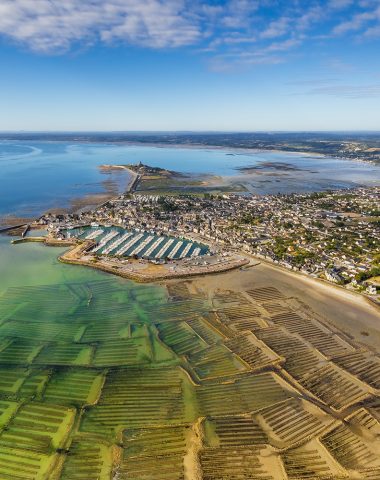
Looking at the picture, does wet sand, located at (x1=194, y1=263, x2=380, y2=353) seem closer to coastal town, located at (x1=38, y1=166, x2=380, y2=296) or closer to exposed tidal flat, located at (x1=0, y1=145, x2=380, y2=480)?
exposed tidal flat, located at (x1=0, y1=145, x2=380, y2=480)

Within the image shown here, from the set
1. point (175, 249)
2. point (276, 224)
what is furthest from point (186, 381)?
point (276, 224)

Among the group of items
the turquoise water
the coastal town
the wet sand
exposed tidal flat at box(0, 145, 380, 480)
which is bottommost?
the turquoise water

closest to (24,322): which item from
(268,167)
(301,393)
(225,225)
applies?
(301,393)

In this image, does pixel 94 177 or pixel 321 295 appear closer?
pixel 321 295

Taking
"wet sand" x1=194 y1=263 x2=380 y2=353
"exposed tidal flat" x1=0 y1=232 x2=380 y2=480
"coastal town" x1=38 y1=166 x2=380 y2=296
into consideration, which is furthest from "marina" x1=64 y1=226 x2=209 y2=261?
"exposed tidal flat" x1=0 y1=232 x2=380 y2=480

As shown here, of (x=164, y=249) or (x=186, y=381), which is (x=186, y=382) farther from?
(x=164, y=249)

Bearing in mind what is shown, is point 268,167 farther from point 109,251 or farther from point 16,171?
point 109,251
